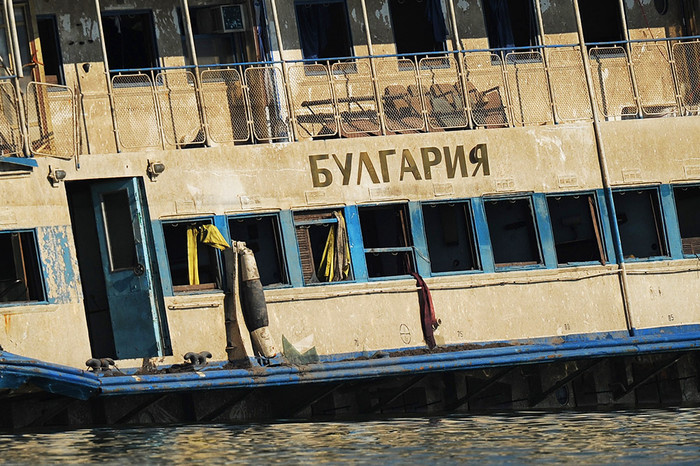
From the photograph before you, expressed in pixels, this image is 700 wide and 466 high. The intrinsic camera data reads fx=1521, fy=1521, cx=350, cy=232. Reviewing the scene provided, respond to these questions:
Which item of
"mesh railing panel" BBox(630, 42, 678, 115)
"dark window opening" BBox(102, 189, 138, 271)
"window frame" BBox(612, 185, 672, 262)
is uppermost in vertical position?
"mesh railing panel" BBox(630, 42, 678, 115)

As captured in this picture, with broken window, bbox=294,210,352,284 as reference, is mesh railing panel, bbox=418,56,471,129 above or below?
above

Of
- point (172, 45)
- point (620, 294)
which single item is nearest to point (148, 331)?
point (172, 45)

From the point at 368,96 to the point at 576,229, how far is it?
323cm

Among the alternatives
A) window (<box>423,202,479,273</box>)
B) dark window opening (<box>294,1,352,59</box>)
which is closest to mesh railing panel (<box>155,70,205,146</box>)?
dark window opening (<box>294,1,352,59</box>)

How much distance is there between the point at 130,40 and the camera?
19.5 meters

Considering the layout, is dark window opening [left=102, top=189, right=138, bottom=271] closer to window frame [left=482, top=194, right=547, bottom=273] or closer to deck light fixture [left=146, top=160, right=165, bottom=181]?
deck light fixture [left=146, top=160, right=165, bottom=181]

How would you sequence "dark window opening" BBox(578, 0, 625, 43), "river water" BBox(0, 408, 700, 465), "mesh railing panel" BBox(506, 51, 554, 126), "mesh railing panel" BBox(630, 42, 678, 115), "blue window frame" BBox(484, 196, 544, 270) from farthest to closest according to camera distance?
1. "dark window opening" BBox(578, 0, 625, 43)
2. "mesh railing panel" BBox(630, 42, 678, 115)
3. "mesh railing panel" BBox(506, 51, 554, 126)
4. "blue window frame" BBox(484, 196, 544, 270)
5. "river water" BBox(0, 408, 700, 465)

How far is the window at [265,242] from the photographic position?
706 inches

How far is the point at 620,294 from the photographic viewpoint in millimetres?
19016

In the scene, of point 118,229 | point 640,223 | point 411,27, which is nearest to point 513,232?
point 640,223

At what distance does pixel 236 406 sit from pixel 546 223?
15.0 feet

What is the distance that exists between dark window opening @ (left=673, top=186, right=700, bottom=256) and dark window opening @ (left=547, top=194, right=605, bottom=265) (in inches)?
53.4

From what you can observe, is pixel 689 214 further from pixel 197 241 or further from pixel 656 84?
pixel 197 241

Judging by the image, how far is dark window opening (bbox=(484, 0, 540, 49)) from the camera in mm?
20625
